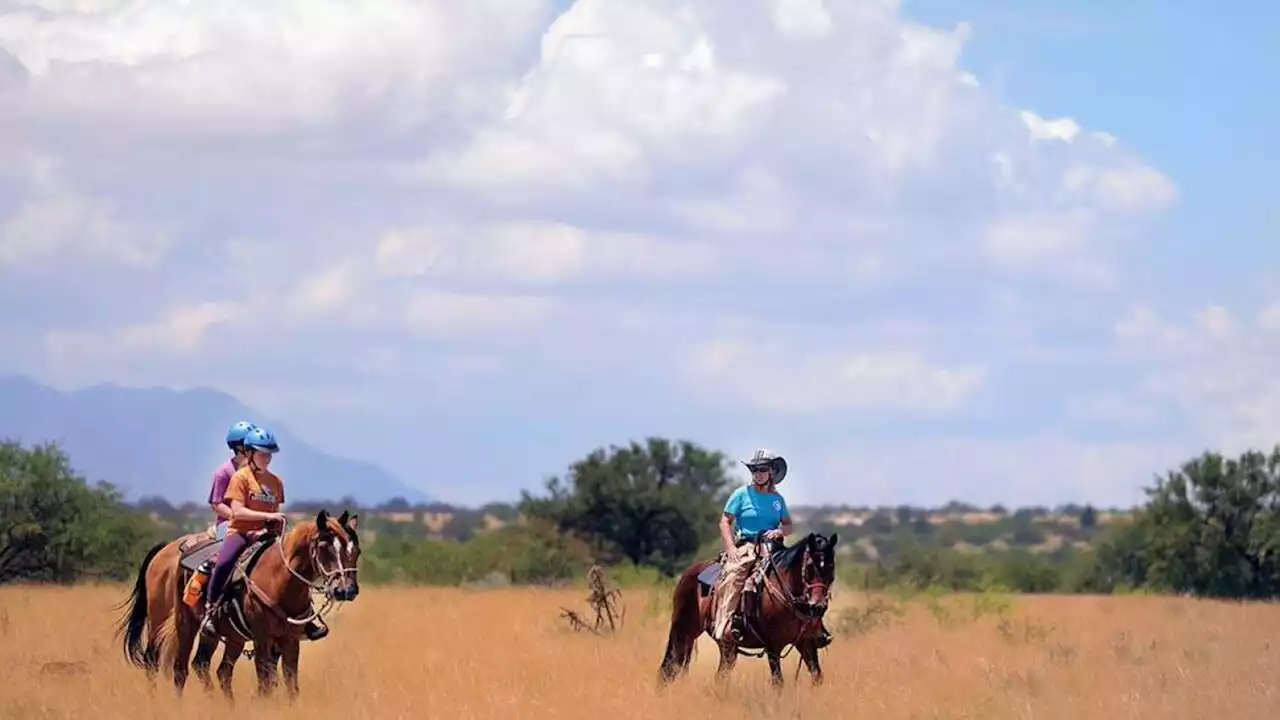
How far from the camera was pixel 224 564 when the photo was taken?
14695 millimetres

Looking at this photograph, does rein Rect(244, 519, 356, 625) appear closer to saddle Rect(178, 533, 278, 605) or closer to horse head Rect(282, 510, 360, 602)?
horse head Rect(282, 510, 360, 602)

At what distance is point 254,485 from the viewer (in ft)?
48.0

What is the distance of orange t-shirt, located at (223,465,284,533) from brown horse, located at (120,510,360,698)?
21 cm

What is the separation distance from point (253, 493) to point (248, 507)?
0.13 metres

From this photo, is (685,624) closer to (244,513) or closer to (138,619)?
(244,513)

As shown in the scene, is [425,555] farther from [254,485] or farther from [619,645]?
[254,485]

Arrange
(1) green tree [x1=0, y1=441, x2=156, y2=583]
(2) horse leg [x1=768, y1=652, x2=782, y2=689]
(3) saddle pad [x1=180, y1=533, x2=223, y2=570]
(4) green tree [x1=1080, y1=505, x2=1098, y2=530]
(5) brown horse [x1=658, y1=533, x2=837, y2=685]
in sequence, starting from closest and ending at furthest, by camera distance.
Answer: (2) horse leg [x1=768, y1=652, x2=782, y2=689] < (5) brown horse [x1=658, y1=533, x2=837, y2=685] < (3) saddle pad [x1=180, y1=533, x2=223, y2=570] < (1) green tree [x1=0, y1=441, x2=156, y2=583] < (4) green tree [x1=1080, y1=505, x2=1098, y2=530]

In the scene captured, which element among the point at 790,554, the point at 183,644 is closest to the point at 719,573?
the point at 790,554

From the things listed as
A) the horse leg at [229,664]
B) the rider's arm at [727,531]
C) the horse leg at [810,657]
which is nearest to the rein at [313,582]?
the horse leg at [229,664]

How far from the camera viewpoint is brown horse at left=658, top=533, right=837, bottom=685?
1491 centimetres

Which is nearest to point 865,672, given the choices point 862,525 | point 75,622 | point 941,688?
point 941,688

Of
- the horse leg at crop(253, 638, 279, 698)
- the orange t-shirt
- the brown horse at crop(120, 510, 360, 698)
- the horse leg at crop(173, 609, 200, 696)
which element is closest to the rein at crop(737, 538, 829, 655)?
the brown horse at crop(120, 510, 360, 698)

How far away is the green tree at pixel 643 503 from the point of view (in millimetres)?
48594

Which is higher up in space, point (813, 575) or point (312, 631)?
point (813, 575)
